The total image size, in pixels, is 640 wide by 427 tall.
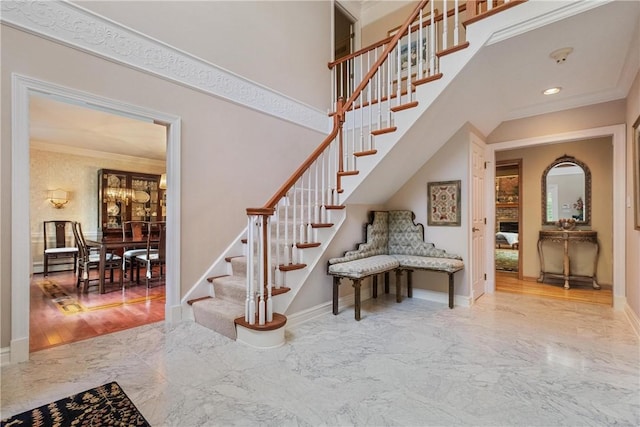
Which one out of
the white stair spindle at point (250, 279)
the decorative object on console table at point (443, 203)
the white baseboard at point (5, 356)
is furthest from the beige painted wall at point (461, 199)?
the white baseboard at point (5, 356)

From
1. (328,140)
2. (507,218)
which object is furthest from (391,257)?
(507,218)

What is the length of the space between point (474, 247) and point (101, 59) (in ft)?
14.7

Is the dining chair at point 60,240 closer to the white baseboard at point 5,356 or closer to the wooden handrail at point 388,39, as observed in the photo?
the white baseboard at point 5,356

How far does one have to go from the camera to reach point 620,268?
3516mm

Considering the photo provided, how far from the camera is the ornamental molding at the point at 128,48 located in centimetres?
225

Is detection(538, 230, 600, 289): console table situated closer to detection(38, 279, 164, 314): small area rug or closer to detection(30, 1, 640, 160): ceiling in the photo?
detection(30, 1, 640, 160): ceiling

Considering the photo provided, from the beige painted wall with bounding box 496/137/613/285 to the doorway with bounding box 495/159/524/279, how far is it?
1.80ft

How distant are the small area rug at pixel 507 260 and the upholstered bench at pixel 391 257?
10.0 ft

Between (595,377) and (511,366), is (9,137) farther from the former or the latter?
(595,377)

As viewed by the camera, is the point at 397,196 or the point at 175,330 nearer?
the point at 175,330

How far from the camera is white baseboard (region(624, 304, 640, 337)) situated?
2.76 m

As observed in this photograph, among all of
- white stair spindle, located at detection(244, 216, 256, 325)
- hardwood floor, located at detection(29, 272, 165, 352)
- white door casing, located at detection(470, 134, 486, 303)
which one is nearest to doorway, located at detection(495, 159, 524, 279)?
white door casing, located at detection(470, 134, 486, 303)

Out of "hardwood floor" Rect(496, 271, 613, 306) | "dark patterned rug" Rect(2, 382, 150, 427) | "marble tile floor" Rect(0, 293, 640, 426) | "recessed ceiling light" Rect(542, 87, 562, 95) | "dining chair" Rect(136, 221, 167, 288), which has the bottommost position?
"hardwood floor" Rect(496, 271, 613, 306)

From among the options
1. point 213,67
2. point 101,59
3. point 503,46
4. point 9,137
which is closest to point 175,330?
point 9,137
